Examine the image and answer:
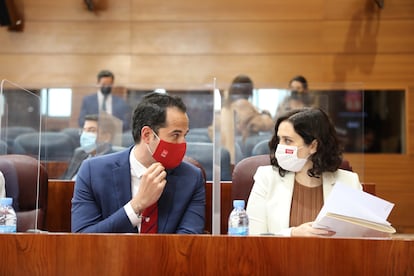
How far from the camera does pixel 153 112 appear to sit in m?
2.43

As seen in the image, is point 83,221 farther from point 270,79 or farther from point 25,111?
point 270,79

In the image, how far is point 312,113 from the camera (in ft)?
8.51

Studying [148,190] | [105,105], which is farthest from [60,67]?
[148,190]

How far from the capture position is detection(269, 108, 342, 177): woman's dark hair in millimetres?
2547

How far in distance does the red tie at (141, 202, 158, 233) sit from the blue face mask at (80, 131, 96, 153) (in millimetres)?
1522

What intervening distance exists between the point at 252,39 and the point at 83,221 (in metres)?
3.81

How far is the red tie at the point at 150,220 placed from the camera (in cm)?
233

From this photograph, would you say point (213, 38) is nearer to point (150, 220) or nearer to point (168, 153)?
point (168, 153)

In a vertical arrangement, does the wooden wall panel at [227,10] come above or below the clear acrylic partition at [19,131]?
above

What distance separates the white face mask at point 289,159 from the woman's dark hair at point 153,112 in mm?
446

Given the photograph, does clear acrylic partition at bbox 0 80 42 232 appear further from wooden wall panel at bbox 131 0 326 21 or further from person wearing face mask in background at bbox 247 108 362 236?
wooden wall panel at bbox 131 0 326 21

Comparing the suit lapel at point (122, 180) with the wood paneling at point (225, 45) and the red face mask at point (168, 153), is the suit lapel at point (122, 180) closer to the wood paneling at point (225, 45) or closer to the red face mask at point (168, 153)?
the red face mask at point (168, 153)

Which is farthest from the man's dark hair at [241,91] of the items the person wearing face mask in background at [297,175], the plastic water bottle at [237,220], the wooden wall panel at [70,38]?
the wooden wall panel at [70,38]

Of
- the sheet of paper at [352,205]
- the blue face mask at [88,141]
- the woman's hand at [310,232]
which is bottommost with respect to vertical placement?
the woman's hand at [310,232]
